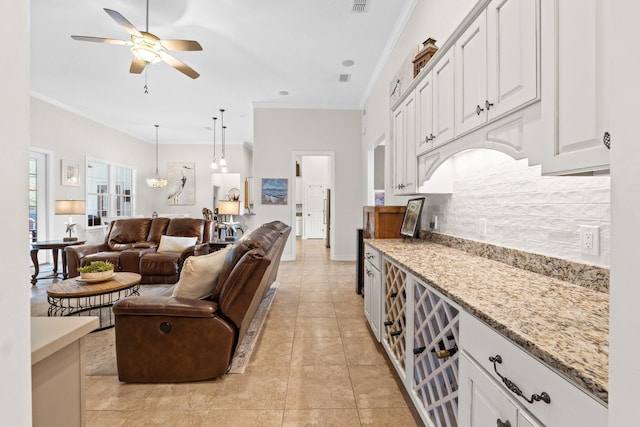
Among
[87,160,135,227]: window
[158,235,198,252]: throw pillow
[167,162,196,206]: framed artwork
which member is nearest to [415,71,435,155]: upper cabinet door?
[158,235,198,252]: throw pillow

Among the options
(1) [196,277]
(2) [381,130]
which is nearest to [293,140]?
(2) [381,130]

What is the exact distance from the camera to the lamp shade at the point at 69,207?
5.07m

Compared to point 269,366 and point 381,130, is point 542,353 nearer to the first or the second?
point 269,366

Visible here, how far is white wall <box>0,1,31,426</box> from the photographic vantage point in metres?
0.59

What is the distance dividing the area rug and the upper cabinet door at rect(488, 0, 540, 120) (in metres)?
2.29

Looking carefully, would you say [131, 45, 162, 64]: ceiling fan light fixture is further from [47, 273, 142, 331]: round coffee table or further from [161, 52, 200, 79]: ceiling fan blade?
[47, 273, 142, 331]: round coffee table

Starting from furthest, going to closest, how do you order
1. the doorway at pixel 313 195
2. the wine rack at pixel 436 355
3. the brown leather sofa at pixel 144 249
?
1. the doorway at pixel 313 195
2. the brown leather sofa at pixel 144 249
3. the wine rack at pixel 436 355

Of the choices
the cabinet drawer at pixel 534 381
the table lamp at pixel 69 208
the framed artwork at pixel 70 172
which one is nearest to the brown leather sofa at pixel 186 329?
the cabinet drawer at pixel 534 381

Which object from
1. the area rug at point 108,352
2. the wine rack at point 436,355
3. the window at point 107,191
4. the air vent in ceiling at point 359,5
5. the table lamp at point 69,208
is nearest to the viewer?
the wine rack at point 436,355

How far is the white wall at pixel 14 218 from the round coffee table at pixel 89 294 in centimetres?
258

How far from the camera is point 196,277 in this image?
2.13 m

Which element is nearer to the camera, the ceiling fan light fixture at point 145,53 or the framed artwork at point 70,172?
the ceiling fan light fixture at point 145,53

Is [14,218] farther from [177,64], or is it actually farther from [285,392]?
[177,64]

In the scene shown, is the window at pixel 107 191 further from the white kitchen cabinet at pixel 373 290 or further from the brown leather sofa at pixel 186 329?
the white kitchen cabinet at pixel 373 290
